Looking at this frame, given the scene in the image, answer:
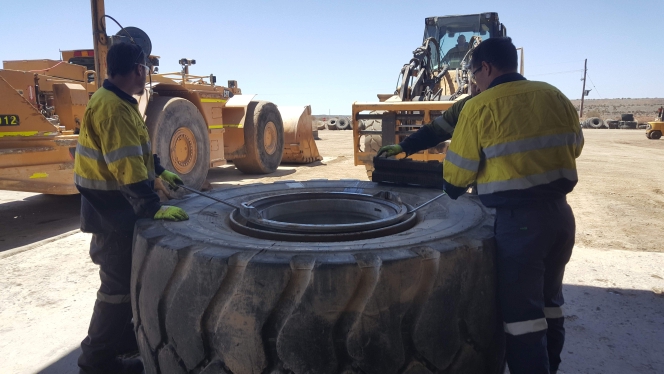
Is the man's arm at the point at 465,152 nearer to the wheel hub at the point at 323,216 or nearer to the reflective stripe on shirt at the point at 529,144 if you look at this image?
the reflective stripe on shirt at the point at 529,144

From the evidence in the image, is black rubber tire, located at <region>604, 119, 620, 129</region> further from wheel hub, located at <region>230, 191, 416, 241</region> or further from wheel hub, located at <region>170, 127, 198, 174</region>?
wheel hub, located at <region>230, 191, 416, 241</region>

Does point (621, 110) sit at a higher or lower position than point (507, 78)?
higher

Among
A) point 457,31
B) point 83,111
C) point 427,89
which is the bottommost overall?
point 83,111

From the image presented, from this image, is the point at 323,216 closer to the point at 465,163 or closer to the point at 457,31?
the point at 465,163

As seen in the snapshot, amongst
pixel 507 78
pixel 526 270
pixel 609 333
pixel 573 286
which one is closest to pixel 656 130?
pixel 573 286

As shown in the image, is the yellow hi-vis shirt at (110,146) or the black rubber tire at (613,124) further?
the black rubber tire at (613,124)

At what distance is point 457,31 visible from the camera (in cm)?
996

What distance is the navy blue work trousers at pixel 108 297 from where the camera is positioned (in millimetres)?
2895

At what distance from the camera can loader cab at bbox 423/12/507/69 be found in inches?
382

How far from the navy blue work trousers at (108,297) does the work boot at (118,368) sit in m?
0.01

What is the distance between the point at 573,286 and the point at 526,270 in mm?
2410

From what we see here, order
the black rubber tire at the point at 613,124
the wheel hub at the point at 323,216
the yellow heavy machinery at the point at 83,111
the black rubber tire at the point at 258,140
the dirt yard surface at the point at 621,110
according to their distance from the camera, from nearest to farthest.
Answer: the wheel hub at the point at 323,216 < the yellow heavy machinery at the point at 83,111 < the black rubber tire at the point at 258,140 < the black rubber tire at the point at 613,124 < the dirt yard surface at the point at 621,110

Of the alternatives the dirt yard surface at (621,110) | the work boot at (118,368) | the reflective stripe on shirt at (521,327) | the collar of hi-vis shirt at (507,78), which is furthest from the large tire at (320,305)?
the dirt yard surface at (621,110)

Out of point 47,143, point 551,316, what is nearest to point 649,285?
point 551,316
